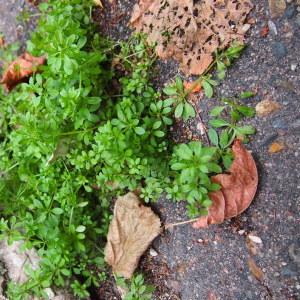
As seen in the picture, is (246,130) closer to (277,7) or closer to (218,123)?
(218,123)

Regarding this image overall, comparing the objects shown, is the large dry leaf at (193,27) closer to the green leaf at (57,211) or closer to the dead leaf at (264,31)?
the dead leaf at (264,31)

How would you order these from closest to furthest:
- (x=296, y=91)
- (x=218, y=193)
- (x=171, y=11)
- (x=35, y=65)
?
1. (x=296, y=91)
2. (x=218, y=193)
3. (x=171, y=11)
4. (x=35, y=65)

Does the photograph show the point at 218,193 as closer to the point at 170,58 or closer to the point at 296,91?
the point at 296,91

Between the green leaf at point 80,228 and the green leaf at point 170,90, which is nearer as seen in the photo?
the green leaf at point 170,90

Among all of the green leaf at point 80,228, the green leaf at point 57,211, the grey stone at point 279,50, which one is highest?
the grey stone at point 279,50

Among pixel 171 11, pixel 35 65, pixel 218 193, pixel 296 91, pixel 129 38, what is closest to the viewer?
pixel 296 91

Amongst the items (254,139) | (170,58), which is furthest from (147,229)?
(170,58)

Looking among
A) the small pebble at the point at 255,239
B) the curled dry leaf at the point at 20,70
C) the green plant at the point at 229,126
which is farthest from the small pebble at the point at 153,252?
the curled dry leaf at the point at 20,70
